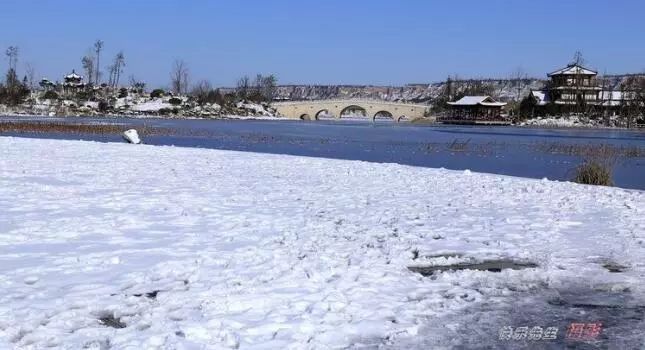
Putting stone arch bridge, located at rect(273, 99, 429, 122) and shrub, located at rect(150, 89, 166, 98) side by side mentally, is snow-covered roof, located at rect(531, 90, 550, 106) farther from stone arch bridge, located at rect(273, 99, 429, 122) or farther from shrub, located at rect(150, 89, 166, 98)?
shrub, located at rect(150, 89, 166, 98)

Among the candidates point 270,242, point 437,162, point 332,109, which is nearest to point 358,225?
point 270,242

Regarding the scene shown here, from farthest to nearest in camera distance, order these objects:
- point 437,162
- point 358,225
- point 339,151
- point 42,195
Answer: point 339,151 → point 437,162 → point 42,195 → point 358,225

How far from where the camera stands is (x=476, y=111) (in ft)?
377

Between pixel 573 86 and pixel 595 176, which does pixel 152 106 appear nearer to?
pixel 573 86

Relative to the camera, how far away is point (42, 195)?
11.9 metres

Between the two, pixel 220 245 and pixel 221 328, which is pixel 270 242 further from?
pixel 221 328

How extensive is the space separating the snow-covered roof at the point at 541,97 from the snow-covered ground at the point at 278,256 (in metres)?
98.1

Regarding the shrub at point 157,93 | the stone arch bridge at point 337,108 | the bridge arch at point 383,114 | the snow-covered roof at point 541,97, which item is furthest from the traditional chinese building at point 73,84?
the snow-covered roof at point 541,97

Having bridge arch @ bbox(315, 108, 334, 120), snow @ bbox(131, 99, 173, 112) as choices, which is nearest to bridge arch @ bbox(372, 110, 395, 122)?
bridge arch @ bbox(315, 108, 334, 120)

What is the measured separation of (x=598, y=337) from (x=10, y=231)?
704cm

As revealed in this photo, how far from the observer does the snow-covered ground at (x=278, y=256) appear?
534cm

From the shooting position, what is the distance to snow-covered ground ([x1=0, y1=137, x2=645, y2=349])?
17.5 feet

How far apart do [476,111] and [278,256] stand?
110958 millimetres

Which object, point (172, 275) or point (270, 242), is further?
point (270, 242)
